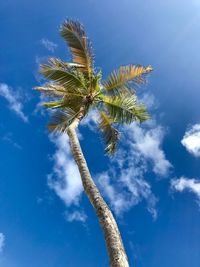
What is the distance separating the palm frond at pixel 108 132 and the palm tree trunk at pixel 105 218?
4820 mm

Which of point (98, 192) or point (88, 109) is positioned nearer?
point (98, 192)

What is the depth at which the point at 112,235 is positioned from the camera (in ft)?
25.4

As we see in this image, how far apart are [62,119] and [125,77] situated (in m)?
3.41

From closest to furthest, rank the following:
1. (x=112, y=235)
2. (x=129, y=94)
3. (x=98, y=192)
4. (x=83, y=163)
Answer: (x=112, y=235), (x=98, y=192), (x=83, y=163), (x=129, y=94)

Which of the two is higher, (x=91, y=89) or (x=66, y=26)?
(x=66, y=26)

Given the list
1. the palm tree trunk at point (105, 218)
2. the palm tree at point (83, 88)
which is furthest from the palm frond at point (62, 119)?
the palm tree trunk at point (105, 218)

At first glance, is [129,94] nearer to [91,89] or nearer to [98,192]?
[91,89]

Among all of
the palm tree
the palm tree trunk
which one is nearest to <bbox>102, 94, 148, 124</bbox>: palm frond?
the palm tree

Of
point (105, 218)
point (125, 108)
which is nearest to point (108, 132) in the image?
point (125, 108)

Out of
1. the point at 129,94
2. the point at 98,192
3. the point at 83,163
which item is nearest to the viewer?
the point at 98,192

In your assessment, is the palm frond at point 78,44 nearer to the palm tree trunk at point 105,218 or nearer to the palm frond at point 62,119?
the palm frond at point 62,119

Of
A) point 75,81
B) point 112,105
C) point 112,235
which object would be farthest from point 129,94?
point 112,235

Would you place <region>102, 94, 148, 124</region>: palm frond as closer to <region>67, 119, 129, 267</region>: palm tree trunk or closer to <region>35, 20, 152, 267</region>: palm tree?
<region>35, 20, 152, 267</region>: palm tree

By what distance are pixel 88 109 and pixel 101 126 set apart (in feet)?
5.66
